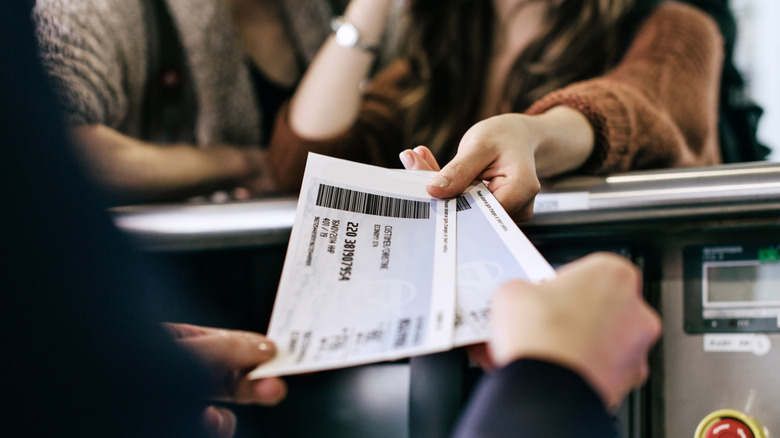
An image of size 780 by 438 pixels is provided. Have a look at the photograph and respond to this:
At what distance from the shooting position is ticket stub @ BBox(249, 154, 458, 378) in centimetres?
32

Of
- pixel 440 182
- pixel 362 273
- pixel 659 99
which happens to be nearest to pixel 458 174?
pixel 440 182

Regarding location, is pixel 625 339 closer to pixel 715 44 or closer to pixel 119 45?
pixel 715 44

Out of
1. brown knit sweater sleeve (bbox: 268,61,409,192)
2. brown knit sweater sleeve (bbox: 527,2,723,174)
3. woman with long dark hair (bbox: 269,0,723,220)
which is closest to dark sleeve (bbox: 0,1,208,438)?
woman with long dark hair (bbox: 269,0,723,220)

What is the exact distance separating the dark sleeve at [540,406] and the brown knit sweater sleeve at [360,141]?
29.0 inches

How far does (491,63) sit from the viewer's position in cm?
106

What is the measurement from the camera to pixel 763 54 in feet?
3.66

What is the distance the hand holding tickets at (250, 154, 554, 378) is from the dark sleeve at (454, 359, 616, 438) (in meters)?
0.06

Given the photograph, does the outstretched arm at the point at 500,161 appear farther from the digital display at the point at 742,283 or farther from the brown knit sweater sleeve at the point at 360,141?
the brown knit sweater sleeve at the point at 360,141

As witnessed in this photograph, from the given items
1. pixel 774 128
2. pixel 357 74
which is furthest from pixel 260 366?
pixel 774 128

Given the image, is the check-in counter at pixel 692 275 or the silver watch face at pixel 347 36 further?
the silver watch face at pixel 347 36

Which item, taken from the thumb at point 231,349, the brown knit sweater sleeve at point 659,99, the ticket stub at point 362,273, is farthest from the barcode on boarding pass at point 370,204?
the brown knit sweater sleeve at point 659,99

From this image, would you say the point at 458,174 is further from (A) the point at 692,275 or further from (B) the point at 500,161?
(A) the point at 692,275

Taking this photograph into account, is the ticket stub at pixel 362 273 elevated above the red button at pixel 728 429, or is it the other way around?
the ticket stub at pixel 362 273

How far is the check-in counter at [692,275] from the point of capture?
1.67 feet
